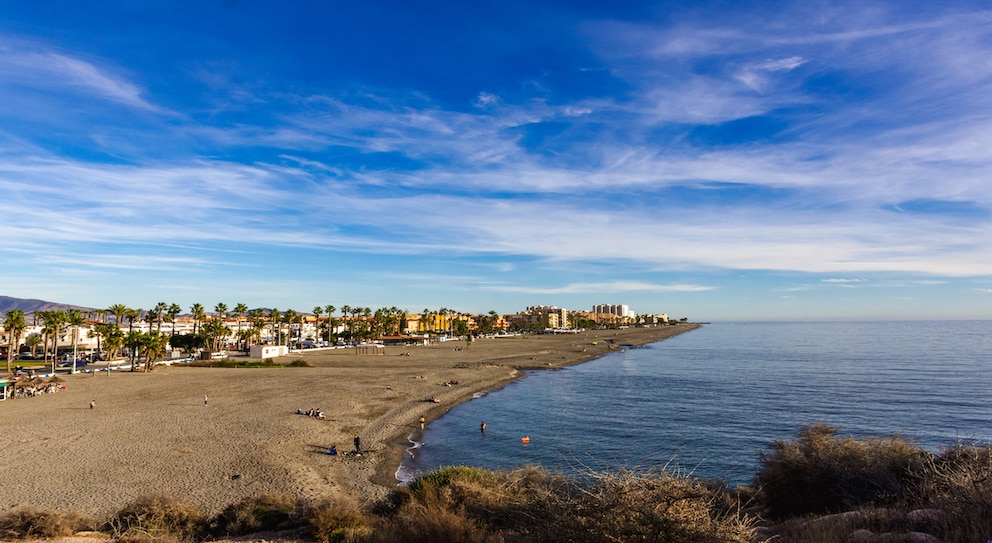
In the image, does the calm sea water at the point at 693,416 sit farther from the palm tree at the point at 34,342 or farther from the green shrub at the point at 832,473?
the palm tree at the point at 34,342

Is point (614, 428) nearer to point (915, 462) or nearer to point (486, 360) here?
point (915, 462)

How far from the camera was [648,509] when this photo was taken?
6535mm

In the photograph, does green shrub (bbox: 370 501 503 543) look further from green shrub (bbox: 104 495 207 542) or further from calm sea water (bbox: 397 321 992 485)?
green shrub (bbox: 104 495 207 542)

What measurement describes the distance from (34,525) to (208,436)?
629 inches

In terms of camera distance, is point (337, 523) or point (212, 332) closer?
point (337, 523)

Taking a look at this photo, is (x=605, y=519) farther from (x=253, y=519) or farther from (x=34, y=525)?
(x=34, y=525)

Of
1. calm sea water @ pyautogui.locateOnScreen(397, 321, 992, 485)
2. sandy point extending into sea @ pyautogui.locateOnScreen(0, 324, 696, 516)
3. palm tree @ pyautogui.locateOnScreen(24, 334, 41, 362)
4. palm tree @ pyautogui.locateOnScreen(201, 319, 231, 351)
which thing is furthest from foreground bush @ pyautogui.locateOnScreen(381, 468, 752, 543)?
palm tree @ pyautogui.locateOnScreen(24, 334, 41, 362)

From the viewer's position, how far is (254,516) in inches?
516

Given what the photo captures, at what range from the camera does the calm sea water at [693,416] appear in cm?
2497

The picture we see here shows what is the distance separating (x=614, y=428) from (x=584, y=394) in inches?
576

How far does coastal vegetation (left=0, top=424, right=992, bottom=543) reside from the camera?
6.74 m

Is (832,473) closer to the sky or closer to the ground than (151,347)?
closer to the ground

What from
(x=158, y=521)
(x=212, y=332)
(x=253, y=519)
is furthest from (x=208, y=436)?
(x=212, y=332)

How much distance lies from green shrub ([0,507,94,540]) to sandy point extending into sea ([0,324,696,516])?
4202mm
